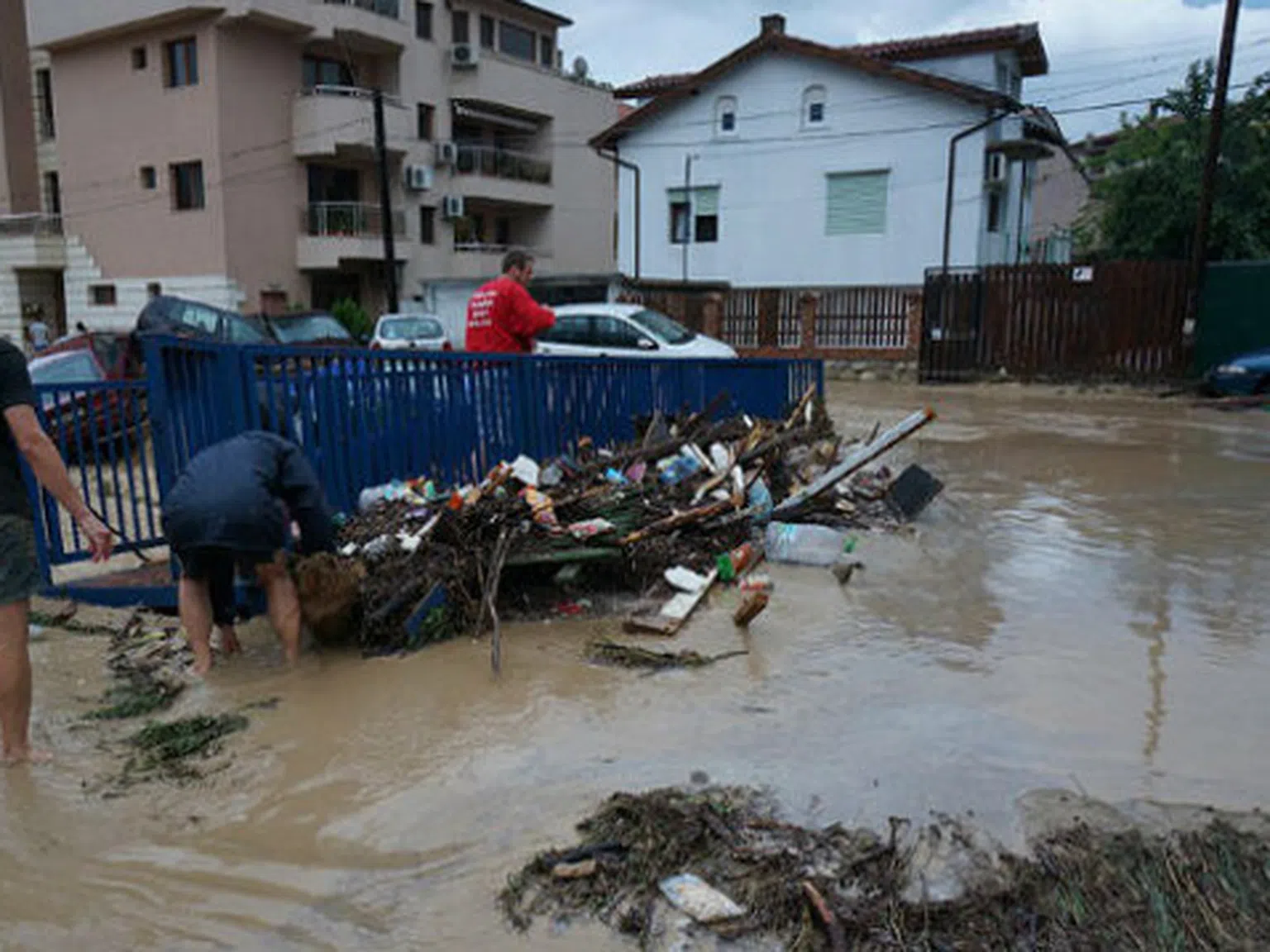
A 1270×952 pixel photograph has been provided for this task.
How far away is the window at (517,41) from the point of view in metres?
35.3

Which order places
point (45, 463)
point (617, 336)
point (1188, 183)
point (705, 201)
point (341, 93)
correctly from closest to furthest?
point (45, 463)
point (617, 336)
point (1188, 183)
point (705, 201)
point (341, 93)

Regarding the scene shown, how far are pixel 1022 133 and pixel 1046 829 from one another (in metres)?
26.7

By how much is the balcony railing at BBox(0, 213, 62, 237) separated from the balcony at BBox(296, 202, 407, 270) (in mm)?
9494

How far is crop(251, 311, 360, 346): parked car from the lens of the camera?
47.2ft

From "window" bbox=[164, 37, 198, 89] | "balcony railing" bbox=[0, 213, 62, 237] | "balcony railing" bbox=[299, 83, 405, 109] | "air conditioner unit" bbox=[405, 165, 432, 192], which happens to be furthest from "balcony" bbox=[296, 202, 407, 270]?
"balcony railing" bbox=[0, 213, 62, 237]

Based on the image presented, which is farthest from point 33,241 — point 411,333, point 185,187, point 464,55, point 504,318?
point 504,318

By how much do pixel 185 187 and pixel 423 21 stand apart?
10.1m

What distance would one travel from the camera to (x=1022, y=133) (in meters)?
25.7

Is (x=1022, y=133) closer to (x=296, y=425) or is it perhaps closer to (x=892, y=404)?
(x=892, y=404)

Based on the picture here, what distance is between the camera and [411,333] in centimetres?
1761

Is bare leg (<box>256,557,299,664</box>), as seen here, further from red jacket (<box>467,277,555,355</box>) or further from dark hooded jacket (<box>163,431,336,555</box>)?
red jacket (<box>467,277,555,355</box>)

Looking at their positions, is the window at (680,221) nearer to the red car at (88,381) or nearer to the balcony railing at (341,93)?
the balcony railing at (341,93)

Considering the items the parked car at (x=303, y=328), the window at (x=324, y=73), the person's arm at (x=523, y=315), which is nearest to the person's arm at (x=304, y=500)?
the person's arm at (x=523, y=315)

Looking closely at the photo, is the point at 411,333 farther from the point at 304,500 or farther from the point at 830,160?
the point at 830,160
